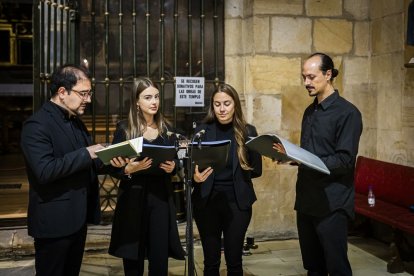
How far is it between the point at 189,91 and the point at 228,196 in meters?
2.14

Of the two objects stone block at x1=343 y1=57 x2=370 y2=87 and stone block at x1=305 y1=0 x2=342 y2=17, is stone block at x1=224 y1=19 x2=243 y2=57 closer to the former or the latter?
stone block at x1=305 y1=0 x2=342 y2=17

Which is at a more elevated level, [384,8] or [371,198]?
[384,8]

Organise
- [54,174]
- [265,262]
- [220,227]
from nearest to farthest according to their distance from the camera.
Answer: [54,174] → [220,227] → [265,262]

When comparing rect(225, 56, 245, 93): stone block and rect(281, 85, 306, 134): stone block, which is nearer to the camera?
rect(281, 85, 306, 134): stone block

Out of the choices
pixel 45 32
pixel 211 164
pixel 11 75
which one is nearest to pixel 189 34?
pixel 45 32

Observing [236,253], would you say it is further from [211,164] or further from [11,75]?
[11,75]

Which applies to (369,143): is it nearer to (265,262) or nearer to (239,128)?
(265,262)

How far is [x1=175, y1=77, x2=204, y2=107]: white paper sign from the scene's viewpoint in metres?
5.14

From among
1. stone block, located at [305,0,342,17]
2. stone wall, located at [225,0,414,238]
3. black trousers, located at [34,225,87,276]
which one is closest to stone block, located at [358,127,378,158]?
stone wall, located at [225,0,414,238]

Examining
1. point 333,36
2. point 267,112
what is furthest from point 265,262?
point 333,36

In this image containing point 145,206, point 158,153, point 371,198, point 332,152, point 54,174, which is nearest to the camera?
point 54,174

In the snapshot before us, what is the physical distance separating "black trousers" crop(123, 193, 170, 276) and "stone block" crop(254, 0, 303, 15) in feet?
8.60

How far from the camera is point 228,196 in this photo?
324 cm

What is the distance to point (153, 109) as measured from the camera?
3193mm
